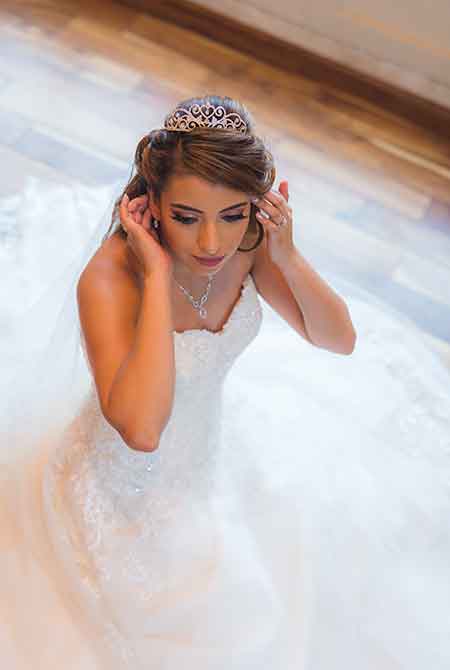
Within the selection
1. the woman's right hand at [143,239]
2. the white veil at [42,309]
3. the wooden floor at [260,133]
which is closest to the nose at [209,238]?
the woman's right hand at [143,239]

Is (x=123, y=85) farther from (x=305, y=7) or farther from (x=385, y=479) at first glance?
(x=385, y=479)

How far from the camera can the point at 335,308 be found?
212cm

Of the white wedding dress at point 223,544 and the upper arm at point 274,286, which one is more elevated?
the upper arm at point 274,286

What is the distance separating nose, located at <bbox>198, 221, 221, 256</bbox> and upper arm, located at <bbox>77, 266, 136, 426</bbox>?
248 millimetres

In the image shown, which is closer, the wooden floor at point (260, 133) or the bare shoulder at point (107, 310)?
the bare shoulder at point (107, 310)

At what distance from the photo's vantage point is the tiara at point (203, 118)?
5.74ft

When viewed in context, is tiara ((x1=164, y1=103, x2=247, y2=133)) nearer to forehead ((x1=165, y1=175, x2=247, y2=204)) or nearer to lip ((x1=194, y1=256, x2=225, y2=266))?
forehead ((x1=165, y1=175, x2=247, y2=204))

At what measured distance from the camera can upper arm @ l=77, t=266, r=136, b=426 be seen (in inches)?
74.3

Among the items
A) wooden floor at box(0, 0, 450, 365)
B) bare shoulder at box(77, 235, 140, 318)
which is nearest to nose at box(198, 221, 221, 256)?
bare shoulder at box(77, 235, 140, 318)

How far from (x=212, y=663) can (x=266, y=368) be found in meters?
1.07

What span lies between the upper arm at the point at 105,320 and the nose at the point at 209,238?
25 cm

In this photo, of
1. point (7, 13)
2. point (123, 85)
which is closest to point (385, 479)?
point (123, 85)

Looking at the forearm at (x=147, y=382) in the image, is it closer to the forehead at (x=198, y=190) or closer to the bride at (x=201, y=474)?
the bride at (x=201, y=474)

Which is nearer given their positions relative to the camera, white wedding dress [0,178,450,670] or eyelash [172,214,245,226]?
eyelash [172,214,245,226]
